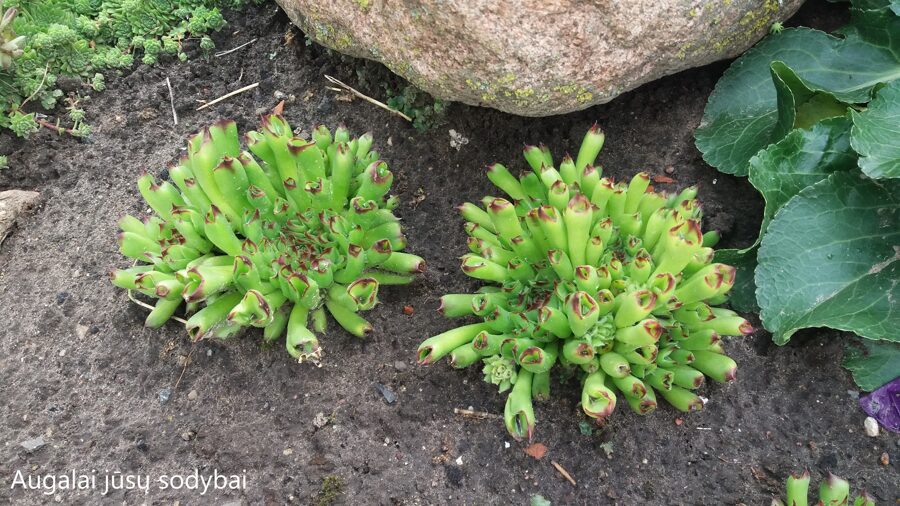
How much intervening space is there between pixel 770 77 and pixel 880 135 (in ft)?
1.63

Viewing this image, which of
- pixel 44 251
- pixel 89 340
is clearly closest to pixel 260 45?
pixel 44 251

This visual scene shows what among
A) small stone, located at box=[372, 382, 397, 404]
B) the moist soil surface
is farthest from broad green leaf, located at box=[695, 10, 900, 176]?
small stone, located at box=[372, 382, 397, 404]

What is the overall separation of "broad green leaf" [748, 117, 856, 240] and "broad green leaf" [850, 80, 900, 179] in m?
0.10

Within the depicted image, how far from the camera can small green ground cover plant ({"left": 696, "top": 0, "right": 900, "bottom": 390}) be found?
1.97m

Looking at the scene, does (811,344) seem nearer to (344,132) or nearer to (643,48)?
(643,48)

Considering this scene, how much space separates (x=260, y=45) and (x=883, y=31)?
2.44 m

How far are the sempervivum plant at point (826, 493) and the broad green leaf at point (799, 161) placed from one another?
2.39 feet

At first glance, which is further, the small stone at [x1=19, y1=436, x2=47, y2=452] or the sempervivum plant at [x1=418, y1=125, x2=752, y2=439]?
the small stone at [x1=19, y1=436, x2=47, y2=452]

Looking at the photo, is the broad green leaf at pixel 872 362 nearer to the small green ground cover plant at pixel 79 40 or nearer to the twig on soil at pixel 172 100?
the twig on soil at pixel 172 100

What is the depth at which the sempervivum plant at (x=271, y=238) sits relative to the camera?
2059mm

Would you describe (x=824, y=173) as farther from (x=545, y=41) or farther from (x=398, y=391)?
(x=398, y=391)

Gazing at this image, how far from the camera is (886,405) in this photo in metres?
2.02

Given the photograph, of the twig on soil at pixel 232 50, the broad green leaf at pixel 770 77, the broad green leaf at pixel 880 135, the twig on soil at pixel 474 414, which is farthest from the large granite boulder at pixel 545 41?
the twig on soil at pixel 474 414

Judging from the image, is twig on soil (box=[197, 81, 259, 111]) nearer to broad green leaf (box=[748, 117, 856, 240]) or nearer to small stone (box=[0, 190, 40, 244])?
small stone (box=[0, 190, 40, 244])
